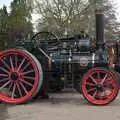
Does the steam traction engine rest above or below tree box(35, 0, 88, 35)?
below

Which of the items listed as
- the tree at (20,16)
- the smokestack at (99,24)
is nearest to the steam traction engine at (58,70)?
the smokestack at (99,24)

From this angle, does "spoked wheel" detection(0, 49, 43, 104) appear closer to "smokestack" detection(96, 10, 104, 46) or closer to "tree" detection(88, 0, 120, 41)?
"smokestack" detection(96, 10, 104, 46)

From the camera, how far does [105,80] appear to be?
8.70 m

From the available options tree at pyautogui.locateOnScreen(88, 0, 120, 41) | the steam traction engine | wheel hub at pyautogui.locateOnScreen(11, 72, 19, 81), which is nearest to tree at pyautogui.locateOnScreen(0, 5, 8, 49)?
tree at pyautogui.locateOnScreen(88, 0, 120, 41)

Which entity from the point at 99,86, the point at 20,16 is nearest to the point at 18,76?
the point at 99,86

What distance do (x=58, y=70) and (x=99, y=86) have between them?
1.11 metres

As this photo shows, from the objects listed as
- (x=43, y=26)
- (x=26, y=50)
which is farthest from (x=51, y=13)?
(x=26, y=50)

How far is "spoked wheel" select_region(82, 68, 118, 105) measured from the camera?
863cm

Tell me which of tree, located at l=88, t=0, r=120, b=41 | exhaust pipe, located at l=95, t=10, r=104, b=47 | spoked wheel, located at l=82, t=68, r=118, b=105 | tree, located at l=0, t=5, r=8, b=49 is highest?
tree, located at l=88, t=0, r=120, b=41

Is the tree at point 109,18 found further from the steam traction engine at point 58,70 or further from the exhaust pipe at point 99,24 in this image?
the steam traction engine at point 58,70

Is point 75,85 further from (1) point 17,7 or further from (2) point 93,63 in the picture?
(1) point 17,7

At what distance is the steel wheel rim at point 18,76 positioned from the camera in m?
8.80

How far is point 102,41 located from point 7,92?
8.73 ft

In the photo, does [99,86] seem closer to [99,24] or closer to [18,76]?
[99,24]
